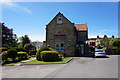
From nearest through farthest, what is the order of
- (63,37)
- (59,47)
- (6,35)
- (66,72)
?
(66,72) < (63,37) < (59,47) < (6,35)

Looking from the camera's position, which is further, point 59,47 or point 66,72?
point 59,47

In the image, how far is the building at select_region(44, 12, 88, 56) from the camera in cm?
2053

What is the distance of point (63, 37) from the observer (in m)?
20.9

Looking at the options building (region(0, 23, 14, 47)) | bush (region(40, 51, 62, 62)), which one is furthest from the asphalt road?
building (region(0, 23, 14, 47))

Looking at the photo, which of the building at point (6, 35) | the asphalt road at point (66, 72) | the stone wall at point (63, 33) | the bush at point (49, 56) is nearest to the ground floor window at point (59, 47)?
the stone wall at point (63, 33)

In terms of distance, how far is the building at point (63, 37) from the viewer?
20.5 m

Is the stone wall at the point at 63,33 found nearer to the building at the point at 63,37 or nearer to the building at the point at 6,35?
the building at the point at 63,37

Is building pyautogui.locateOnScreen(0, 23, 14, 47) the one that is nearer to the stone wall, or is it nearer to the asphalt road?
the stone wall

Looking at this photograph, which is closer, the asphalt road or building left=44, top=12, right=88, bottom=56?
the asphalt road

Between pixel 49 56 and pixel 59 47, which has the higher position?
pixel 59 47

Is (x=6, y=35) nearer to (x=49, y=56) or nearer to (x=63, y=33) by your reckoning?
(x=63, y=33)

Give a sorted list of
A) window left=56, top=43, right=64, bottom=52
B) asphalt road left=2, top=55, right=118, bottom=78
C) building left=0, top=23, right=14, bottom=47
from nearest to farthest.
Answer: asphalt road left=2, top=55, right=118, bottom=78 → window left=56, top=43, right=64, bottom=52 → building left=0, top=23, right=14, bottom=47

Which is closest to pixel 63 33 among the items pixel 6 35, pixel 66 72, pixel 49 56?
pixel 49 56

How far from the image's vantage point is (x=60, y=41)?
830 inches
